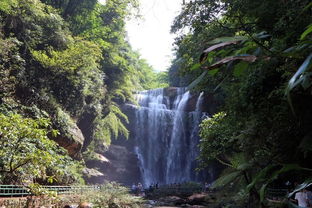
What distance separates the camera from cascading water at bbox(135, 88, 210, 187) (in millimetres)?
23328

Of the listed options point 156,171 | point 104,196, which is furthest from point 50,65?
point 156,171

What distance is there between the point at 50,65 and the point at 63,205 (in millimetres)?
6967

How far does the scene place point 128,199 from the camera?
385 inches

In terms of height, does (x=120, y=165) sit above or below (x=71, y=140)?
below

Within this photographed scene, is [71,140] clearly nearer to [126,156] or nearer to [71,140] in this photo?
[71,140]

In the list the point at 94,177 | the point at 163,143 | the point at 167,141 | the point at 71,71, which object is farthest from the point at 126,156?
the point at 71,71

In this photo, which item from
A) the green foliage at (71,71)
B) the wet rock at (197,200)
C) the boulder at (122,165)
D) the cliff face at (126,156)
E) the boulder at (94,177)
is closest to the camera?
the green foliage at (71,71)

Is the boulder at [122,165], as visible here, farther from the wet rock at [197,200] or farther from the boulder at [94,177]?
the wet rock at [197,200]

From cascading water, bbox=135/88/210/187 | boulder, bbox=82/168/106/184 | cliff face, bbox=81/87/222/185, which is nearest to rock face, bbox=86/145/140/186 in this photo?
cliff face, bbox=81/87/222/185

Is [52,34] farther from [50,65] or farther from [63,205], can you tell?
[63,205]

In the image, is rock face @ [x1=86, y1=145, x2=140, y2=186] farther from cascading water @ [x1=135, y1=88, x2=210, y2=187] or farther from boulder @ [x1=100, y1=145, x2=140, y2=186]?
cascading water @ [x1=135, y1=88, x2=210, y2=187]

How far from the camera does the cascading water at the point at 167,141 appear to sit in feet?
76.5

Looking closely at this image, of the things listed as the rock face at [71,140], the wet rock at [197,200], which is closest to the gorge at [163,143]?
the wet rock at [197,200]

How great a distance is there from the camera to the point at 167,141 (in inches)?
973
